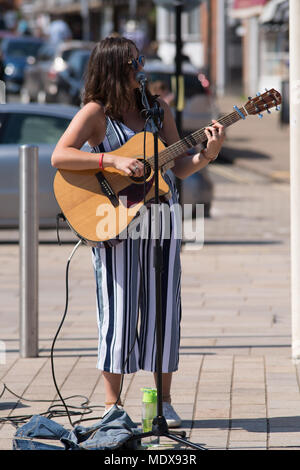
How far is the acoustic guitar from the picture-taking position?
4.49 m

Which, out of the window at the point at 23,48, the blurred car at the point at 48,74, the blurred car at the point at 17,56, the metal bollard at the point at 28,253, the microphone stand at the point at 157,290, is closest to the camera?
the microphone stand at the point at 157,290

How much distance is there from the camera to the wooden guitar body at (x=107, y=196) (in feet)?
14.9

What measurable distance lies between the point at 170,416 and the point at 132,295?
1.99 feet

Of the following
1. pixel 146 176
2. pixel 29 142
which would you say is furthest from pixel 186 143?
pixel 29 142

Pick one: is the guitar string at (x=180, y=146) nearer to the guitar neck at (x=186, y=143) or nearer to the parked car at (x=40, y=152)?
the guitar neck at (x=186, y=143)

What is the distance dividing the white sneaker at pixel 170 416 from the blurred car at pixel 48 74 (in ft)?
59.8

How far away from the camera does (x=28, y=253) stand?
611cm

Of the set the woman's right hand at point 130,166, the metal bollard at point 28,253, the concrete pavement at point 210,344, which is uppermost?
the woman's right hand at point 130,166

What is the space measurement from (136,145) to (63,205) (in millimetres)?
438

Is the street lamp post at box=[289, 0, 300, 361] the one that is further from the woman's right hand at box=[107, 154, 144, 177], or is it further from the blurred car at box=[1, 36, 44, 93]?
the blurred car at box=[1, 36, 44, 93]

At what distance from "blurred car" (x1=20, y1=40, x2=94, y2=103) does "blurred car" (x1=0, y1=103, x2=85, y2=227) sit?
11944 mm

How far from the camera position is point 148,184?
14.9ft

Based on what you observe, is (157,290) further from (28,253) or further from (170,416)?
(28,253)

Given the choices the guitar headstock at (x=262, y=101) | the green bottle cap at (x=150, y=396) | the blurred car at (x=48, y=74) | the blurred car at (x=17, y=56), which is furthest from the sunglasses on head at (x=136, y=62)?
the blurred car at (x=17, y=56)
